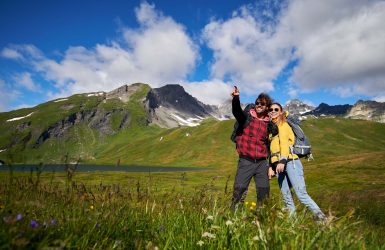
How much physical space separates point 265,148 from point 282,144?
47cm

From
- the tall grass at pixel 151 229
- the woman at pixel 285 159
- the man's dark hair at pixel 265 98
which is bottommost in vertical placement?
the tall grass at pixel 151 229

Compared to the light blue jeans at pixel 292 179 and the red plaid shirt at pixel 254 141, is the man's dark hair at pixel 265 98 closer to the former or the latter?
the red plaid shirt at pixel 254 141

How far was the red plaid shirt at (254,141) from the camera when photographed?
28.2 ft

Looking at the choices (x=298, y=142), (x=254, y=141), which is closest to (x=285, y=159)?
(x=298, y=142)

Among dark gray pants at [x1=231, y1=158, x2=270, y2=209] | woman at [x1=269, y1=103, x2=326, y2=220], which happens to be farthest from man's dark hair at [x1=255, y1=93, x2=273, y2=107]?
dark gray pants at [x1=231, y1=158, x2=270, y2=209]

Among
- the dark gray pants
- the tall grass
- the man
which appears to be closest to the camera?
the tall grass

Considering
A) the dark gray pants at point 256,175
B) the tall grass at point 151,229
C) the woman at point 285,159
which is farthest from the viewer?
the woman at point 285,159

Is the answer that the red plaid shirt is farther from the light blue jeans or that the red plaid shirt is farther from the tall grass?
the tall grass

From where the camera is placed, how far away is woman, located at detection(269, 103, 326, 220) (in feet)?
28.0

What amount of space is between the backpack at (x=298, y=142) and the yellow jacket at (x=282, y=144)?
0.11 metres

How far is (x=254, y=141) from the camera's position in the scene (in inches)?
342

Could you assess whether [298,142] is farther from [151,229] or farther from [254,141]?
[151,229]

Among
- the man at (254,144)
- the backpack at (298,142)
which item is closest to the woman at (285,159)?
the backpack at (298,142)

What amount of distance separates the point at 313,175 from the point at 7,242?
6655 cm
